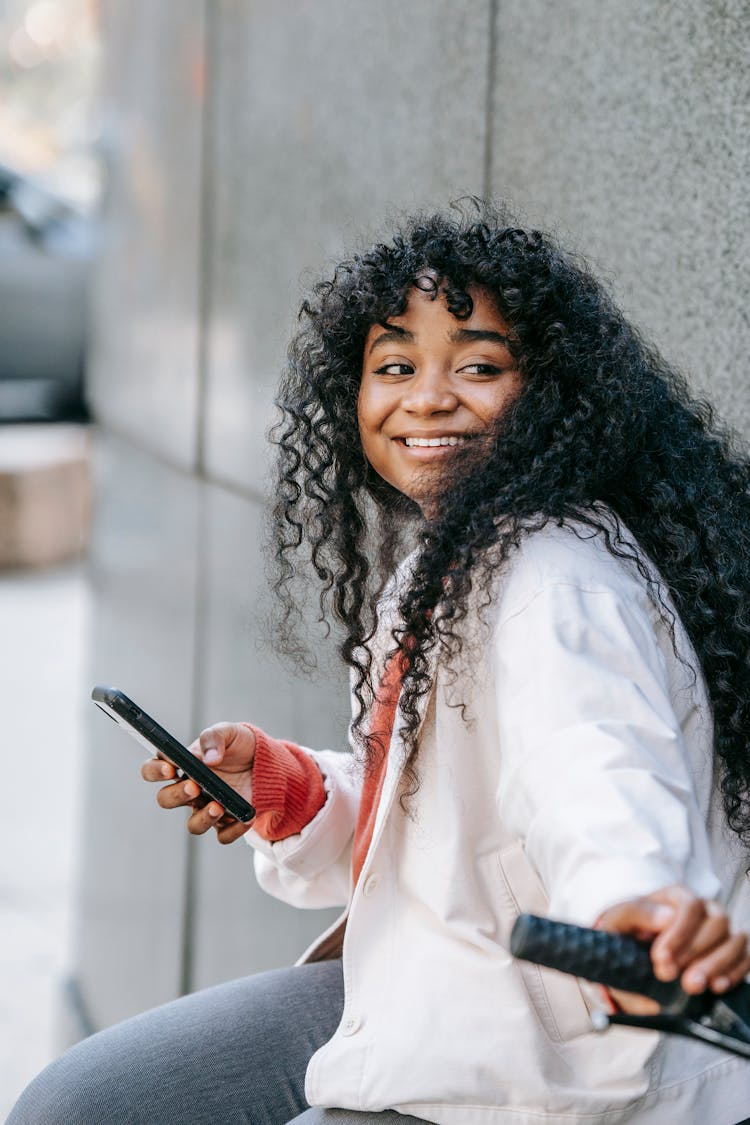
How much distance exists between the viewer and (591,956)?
1101 millimetres

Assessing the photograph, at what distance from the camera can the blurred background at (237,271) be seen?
2111mm

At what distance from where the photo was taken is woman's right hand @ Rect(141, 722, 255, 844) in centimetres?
184

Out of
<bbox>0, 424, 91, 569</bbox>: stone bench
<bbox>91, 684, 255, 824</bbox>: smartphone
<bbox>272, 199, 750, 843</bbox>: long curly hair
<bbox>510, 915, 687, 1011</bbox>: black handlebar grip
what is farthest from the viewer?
<bbox>0, 424, 91, 569</bbox>: stone bench

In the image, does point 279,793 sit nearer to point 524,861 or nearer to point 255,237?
point 524,861

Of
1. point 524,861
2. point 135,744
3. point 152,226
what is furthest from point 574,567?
point 152,226

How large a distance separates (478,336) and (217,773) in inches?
26.8

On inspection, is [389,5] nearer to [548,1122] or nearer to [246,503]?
[246,503]

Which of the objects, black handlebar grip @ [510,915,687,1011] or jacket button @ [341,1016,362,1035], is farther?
jacket button @ [341,1016,362,1035]

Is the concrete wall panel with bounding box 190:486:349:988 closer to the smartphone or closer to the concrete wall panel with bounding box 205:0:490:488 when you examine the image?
the concrete wall panel with bounding box 205:0:490:488

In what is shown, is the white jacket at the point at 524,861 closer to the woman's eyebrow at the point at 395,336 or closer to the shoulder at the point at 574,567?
the shoulder at the point at 574,567

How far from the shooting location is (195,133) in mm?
4109

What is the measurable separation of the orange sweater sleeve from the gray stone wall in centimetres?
73

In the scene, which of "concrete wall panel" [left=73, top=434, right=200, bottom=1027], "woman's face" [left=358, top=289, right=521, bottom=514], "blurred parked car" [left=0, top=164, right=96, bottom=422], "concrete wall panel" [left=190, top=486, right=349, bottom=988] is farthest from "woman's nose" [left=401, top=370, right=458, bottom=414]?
"blurred parked car" [left=0, top=164, right=96, bottom=422]

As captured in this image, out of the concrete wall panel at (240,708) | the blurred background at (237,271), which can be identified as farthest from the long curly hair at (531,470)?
the concrete wall panel at (240,708)
